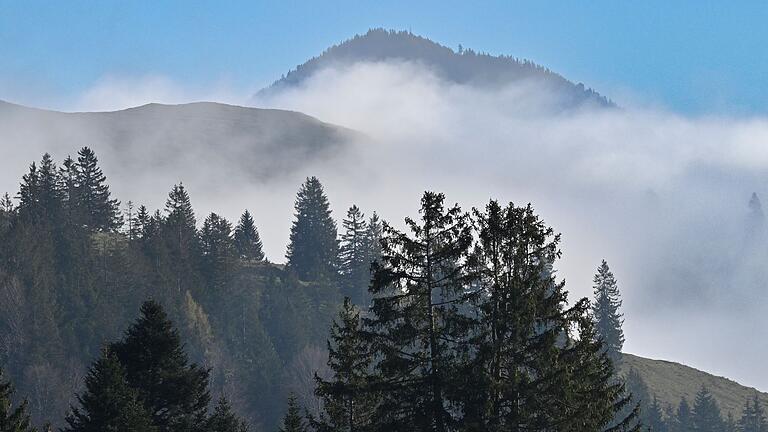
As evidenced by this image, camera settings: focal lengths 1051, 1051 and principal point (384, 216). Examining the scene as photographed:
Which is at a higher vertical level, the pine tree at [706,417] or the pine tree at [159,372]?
the pine tree at [706,417]

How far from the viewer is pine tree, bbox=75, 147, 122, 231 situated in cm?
16212

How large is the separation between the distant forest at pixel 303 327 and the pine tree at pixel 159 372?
7cm

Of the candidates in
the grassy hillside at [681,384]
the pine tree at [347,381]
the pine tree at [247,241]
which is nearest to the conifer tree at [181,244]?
the pine tree at [247,241]

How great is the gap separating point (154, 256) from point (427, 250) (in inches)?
5336

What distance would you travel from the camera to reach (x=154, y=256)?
16125 cm

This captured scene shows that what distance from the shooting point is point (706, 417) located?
14662cm

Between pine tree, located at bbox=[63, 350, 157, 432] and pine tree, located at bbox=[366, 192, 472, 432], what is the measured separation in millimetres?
7754

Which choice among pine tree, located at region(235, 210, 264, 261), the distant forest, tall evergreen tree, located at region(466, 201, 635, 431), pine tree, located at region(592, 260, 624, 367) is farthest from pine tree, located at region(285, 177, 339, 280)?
tall evergreen tree, located at region(466, 201, 635, 431)

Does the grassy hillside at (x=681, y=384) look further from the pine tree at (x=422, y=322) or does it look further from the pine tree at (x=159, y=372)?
the pine tree at (x=422, y=322)

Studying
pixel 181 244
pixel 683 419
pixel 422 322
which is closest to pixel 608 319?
pixel 683 419

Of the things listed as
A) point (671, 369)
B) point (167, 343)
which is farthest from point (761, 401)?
point (167, 343)

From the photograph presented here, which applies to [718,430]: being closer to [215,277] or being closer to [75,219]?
[215,277]

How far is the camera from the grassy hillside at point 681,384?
166 meters

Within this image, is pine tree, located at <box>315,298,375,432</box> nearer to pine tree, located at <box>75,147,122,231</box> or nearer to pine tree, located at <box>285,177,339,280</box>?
pine tree, located at <box>75,147,122,231</box>
